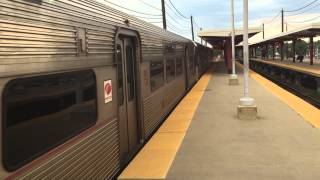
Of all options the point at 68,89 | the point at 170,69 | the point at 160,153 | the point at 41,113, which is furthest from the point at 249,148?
the point at 170,69

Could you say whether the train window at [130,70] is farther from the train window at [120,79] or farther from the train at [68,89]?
the train window at [120,79]

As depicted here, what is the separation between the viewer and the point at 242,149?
764 centimetres

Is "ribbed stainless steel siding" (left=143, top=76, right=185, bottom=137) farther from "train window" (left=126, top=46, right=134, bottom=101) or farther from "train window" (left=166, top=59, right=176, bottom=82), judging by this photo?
"train window" (left=126, top=46, right=134, bottom=101)

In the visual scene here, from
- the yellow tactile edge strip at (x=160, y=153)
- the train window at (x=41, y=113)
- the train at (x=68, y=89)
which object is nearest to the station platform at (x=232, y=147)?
the yellow tactile edge strip at (x=160, y=153)

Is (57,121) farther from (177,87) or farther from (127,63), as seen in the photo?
(177,87)

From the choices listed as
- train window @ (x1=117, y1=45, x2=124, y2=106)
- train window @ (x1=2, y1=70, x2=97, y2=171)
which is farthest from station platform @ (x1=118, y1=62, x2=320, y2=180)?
train window @ (x1=2, y1=70, x2=97, y2=171)

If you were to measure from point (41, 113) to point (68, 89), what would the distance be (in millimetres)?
719

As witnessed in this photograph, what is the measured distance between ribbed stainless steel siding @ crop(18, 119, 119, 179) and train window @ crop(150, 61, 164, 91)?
344 centimetres

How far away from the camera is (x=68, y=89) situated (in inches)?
183

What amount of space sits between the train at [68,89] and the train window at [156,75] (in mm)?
1395

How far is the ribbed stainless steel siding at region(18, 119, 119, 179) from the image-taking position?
408 centimetres

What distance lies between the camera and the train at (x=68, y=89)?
3.48m

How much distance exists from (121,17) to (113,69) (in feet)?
4.29

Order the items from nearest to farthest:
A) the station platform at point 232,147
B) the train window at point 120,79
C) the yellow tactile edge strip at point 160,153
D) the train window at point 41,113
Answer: the train window at point 41,113, the yellow tactile edge strip at point 160,153, the station platform at point 232,147, the train window at point 120,79
